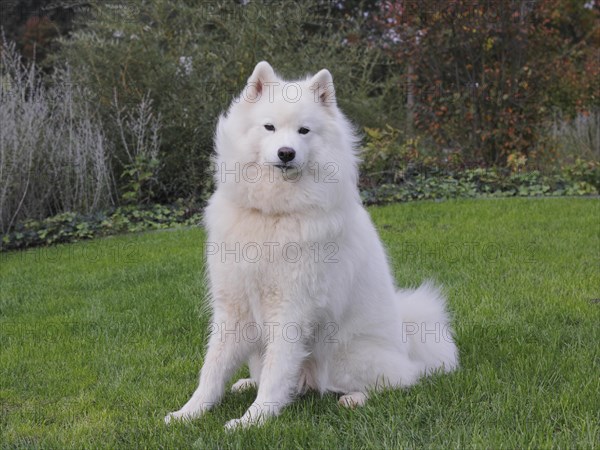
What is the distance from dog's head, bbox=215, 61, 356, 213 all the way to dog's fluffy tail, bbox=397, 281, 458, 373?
2.58 feet

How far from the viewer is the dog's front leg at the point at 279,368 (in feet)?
8.85

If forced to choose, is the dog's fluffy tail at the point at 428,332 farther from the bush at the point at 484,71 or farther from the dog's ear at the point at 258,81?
the bush at the point at 484,71

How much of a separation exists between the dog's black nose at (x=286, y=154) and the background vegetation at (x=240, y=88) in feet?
16.7

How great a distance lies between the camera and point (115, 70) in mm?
8602

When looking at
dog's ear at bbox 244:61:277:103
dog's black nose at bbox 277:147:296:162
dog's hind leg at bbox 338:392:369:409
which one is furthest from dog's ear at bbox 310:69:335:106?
dog's hind leg at bbox 338:392:369:409

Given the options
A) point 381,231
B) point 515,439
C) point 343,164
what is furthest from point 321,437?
point 381,231

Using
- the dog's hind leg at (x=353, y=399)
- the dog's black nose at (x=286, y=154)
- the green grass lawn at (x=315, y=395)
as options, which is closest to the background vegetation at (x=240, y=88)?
the green grass lawn at (x=315, y=395)

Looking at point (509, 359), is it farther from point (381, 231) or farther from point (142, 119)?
point (142, 119)

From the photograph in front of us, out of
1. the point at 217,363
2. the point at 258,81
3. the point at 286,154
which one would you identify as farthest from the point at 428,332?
the point at 258,81

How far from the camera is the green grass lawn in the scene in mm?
2500

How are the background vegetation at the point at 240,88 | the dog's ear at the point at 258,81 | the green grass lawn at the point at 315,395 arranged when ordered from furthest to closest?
the background vegetation at the point at 240,88 < the dog's ear at the point at 258,81 < the green grass lawn at the point at 315,395

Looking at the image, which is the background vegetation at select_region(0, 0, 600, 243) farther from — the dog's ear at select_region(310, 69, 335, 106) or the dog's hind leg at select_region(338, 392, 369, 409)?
the dog's hind leg at select_region(338, 392, 369, 409)

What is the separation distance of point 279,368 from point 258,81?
4.18 feet

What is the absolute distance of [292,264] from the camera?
272 centimetres
